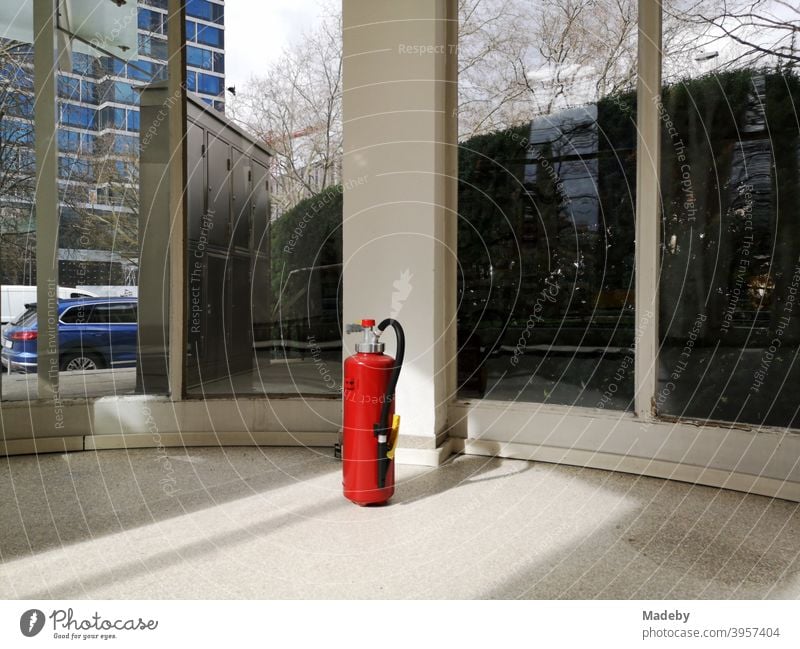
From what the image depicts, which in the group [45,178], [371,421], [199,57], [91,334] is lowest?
[371,421]

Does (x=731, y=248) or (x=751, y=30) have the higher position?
(x=751, y=30)

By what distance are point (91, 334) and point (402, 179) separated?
6.42 ft

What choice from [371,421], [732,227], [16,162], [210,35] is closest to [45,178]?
[16,162]

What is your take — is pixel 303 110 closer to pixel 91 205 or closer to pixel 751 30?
pixel 91 205

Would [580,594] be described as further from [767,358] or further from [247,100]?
[247,100]

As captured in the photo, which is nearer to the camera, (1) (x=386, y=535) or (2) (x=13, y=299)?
(1) (x=386, y=535)

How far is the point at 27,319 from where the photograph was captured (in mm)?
3328

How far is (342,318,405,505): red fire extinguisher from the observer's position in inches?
95.1

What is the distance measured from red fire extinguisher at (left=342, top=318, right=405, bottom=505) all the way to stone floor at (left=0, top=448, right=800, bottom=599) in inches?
4.1

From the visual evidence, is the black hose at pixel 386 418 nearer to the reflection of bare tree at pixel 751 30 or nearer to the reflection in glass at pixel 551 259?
the reflection in glass at pixel 551 259

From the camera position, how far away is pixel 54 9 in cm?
336

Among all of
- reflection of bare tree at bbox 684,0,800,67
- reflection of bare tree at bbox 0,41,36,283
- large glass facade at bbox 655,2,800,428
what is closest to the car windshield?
reflection of bare tree at bbox 0,41,36,283

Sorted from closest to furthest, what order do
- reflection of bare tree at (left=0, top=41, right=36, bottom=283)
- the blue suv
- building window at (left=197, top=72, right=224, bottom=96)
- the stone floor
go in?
the stone floor, reflection of bare tree at (left=0, top=41, right=36, bottom=283), the blue suv, building window at (left=197, top=72, right=224, bottom=96)

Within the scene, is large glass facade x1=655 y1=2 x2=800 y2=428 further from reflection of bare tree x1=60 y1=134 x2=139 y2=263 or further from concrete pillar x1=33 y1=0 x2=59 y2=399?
concrete pillar x1=33 y1=0 x2=59 y2=399
